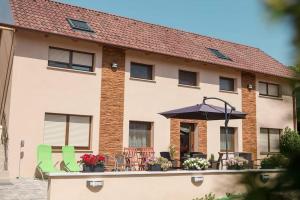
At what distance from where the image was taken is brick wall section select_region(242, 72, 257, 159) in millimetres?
22969

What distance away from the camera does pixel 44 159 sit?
15414 millimetres

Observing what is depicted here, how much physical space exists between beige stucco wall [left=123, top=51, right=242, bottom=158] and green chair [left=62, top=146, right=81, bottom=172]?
2.82 meters

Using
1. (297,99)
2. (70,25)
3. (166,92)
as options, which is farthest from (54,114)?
(297,99)

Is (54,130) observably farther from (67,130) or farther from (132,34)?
(132,34)

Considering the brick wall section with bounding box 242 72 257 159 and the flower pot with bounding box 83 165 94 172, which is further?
the brick wall section with bounding box 242 72 257 159

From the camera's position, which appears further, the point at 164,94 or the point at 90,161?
the point at 164,94

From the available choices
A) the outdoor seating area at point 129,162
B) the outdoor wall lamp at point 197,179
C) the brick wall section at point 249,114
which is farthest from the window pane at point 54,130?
the brick wall section at point 249,114

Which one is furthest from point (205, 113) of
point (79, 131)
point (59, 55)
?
point (59, 55)

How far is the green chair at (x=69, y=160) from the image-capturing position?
16.0m

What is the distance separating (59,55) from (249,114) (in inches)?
464

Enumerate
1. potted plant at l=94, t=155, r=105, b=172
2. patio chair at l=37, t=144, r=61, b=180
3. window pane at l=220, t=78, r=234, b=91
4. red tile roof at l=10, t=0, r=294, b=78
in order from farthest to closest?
window pane at l=220, t=78, r=234, b=91 < red tile roof at l=10, t=0, r=294, b=78 < patio chair at l=37, t=144, r=61, b=180 < potted plant at l=94, t=155, r=105, b=172

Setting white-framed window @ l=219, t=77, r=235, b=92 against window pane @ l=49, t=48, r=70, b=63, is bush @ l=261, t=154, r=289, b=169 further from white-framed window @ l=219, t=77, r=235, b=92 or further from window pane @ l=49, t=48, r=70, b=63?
white-framed window @ l=219, t=77, r=235, b=92

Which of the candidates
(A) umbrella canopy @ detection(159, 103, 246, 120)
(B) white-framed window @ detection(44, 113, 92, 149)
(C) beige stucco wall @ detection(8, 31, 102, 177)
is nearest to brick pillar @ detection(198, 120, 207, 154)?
(A) umbrella canopy @ detection(159, 103, 246, 120)

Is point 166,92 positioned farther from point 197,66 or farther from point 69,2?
point 69,2
